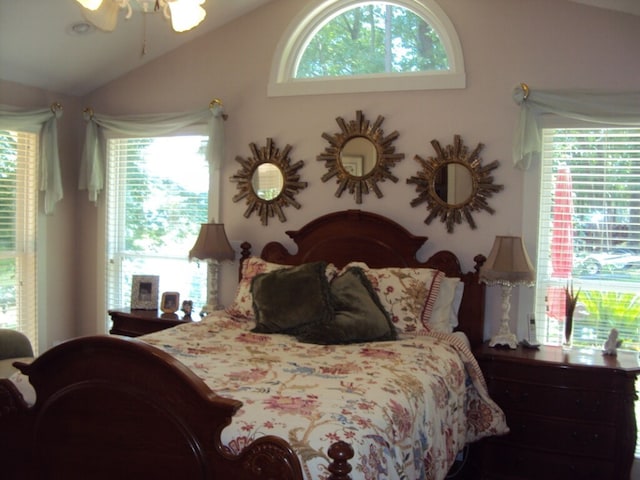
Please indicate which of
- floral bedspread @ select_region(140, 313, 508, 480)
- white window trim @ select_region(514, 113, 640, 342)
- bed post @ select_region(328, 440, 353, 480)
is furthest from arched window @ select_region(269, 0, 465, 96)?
bed post @ select_region(328, 440, 353, 480)

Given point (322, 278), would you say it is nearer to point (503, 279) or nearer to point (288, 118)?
point (503, 279)

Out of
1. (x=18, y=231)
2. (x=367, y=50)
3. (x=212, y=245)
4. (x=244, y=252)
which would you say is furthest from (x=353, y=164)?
(x=18, y=231)

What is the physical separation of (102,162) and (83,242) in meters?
0.64

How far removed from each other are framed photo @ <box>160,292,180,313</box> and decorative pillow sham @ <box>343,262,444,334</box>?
1417mm

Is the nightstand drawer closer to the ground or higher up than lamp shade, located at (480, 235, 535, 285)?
closer to the ground

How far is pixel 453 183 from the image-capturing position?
380 centimetres

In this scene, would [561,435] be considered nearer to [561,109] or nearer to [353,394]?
[353,394]

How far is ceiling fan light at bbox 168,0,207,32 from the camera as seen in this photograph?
2.46 meters

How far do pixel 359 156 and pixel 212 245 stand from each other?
110 centimetres

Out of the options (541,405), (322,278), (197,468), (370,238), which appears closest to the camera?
(197,468)

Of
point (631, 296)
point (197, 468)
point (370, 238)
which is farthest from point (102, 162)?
point (631, 296)

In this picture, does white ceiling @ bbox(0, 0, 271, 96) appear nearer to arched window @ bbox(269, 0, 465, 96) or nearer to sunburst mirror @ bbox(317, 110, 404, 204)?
arched window @ bbox(269, 0, 465, 96)

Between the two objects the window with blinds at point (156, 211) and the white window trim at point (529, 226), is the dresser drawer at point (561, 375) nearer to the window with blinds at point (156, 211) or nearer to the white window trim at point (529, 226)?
the white window trim at point (529, 226)

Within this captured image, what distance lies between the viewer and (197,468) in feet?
6.36
